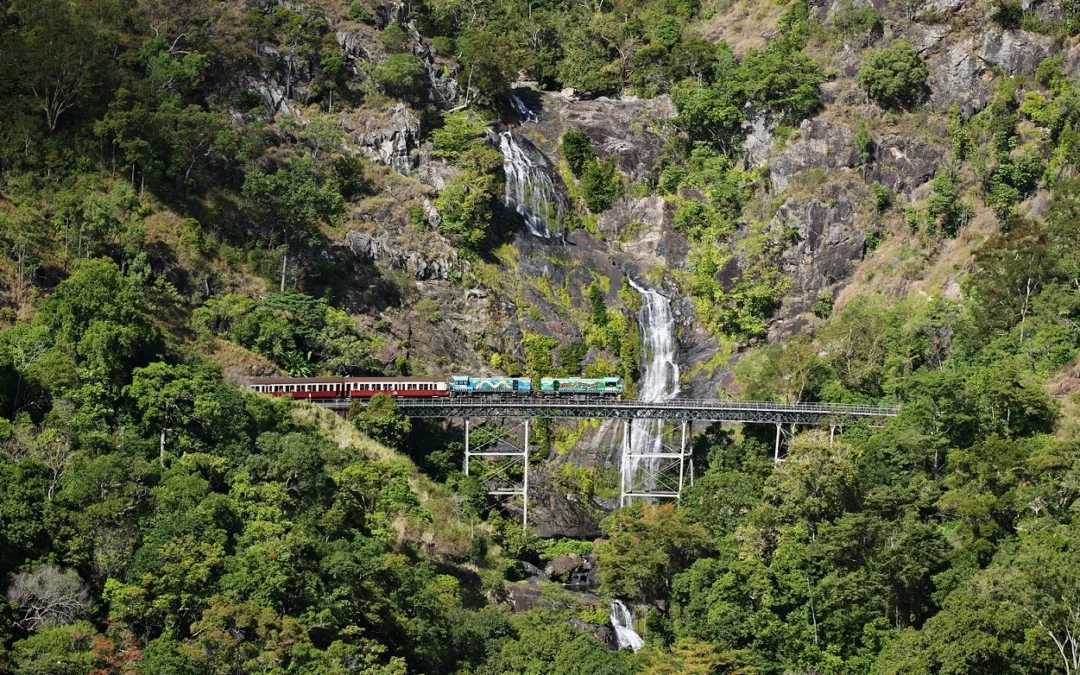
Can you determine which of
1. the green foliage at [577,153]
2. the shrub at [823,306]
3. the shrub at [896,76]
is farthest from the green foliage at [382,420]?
the shrub at [896,76]

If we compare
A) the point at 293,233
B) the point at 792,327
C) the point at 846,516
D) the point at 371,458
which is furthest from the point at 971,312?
the point at 293,233

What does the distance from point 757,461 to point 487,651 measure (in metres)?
24.1

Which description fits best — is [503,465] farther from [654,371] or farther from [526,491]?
[654,371]

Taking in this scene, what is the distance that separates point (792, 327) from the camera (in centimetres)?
11231

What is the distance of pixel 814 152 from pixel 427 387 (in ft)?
136

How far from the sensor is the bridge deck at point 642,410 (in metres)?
95.3

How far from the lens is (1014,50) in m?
117

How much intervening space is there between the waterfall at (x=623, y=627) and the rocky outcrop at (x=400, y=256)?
120ft

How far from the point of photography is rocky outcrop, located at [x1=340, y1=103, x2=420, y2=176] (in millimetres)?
121312

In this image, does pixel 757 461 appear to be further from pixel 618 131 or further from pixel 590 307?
pixel 618 131

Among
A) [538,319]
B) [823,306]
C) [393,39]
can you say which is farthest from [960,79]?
[393,39]

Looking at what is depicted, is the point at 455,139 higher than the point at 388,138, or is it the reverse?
the point at 455,139

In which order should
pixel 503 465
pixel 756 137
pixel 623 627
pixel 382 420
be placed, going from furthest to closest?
pixel 756 137 → pixel 503 465 → pixel 382 420 → pixel 623 627

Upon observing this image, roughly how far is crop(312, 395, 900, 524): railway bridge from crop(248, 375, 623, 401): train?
0.59 m
